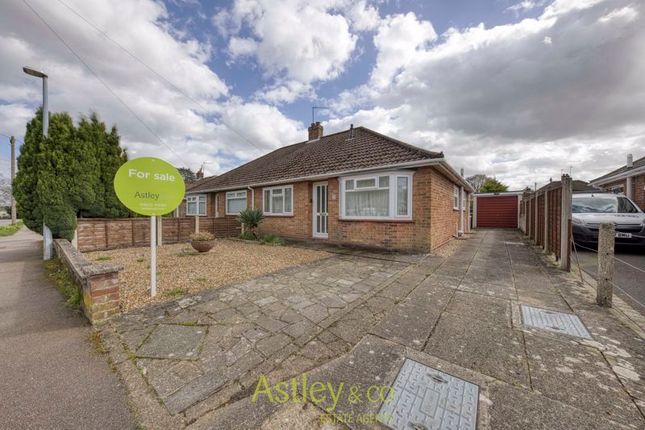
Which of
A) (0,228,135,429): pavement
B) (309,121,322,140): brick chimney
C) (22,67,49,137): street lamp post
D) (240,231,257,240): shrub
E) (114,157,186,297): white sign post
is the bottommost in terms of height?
(0,228,135,429): pavement

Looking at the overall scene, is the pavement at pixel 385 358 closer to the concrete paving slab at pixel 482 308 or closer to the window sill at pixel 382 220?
the concrete paving slab at pixel 482 308

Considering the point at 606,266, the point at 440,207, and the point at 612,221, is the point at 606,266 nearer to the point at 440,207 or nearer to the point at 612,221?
the point at 440,207

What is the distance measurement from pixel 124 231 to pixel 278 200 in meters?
5.71

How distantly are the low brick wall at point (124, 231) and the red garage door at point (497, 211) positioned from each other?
751 inches

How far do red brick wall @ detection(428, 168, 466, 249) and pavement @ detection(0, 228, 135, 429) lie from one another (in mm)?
7036

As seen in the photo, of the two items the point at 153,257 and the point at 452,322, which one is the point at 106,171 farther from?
the point at 452,322

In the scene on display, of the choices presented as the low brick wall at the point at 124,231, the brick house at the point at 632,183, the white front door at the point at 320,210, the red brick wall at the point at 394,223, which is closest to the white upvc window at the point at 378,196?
the red brick wall at the point at 394,223

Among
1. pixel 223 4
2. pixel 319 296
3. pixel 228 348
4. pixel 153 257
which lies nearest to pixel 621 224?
pixel 319 296

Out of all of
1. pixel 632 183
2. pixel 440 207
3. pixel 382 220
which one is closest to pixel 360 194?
pixel 382 220

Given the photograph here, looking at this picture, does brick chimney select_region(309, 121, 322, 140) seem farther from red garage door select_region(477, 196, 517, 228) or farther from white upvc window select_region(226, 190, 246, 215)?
red garage door select_region(477, 196, 517, 228)

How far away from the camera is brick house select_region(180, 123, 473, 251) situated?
7.02m

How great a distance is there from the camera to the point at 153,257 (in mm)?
3691

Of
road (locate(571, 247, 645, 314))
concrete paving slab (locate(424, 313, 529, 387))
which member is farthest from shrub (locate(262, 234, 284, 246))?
road (locate(571, 247, 645, 314))

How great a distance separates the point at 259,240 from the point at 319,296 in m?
6.88
